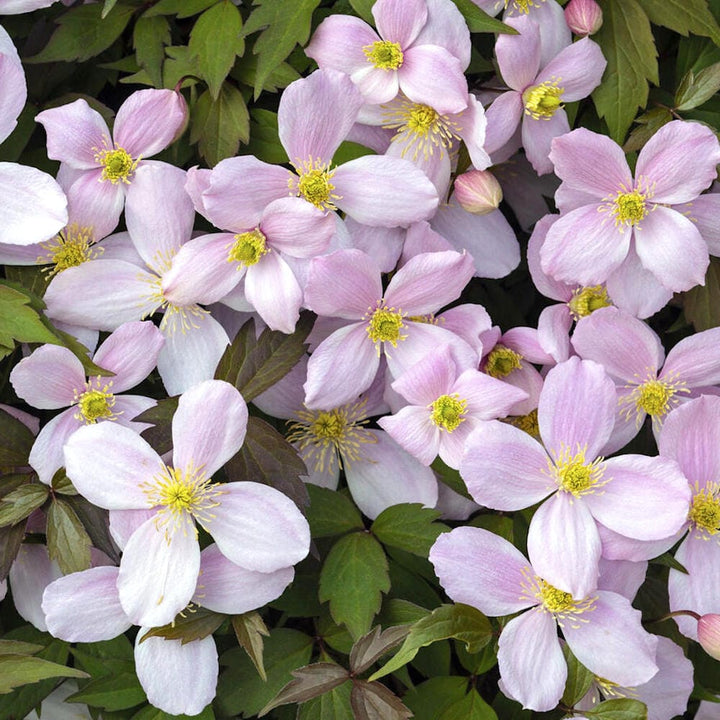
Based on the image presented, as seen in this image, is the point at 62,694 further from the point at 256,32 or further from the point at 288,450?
the point at 256,32

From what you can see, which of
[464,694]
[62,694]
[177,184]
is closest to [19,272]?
[177,184]

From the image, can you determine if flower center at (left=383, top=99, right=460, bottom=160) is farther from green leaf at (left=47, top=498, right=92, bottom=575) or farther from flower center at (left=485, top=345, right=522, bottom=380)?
green leaf at (left=47, top=498, right=92, bottom=575)

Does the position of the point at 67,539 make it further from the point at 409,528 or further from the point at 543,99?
the point at 543,99

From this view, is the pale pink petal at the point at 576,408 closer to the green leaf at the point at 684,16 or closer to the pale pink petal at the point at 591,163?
the pale pink petal at the point at 591,163

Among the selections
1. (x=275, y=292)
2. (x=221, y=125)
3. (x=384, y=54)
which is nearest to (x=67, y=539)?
(x=275, y=292)

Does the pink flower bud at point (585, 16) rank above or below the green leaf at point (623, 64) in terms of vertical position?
above

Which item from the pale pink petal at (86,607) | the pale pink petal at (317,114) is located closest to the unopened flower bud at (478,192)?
the pale pink petal at (317,114)
